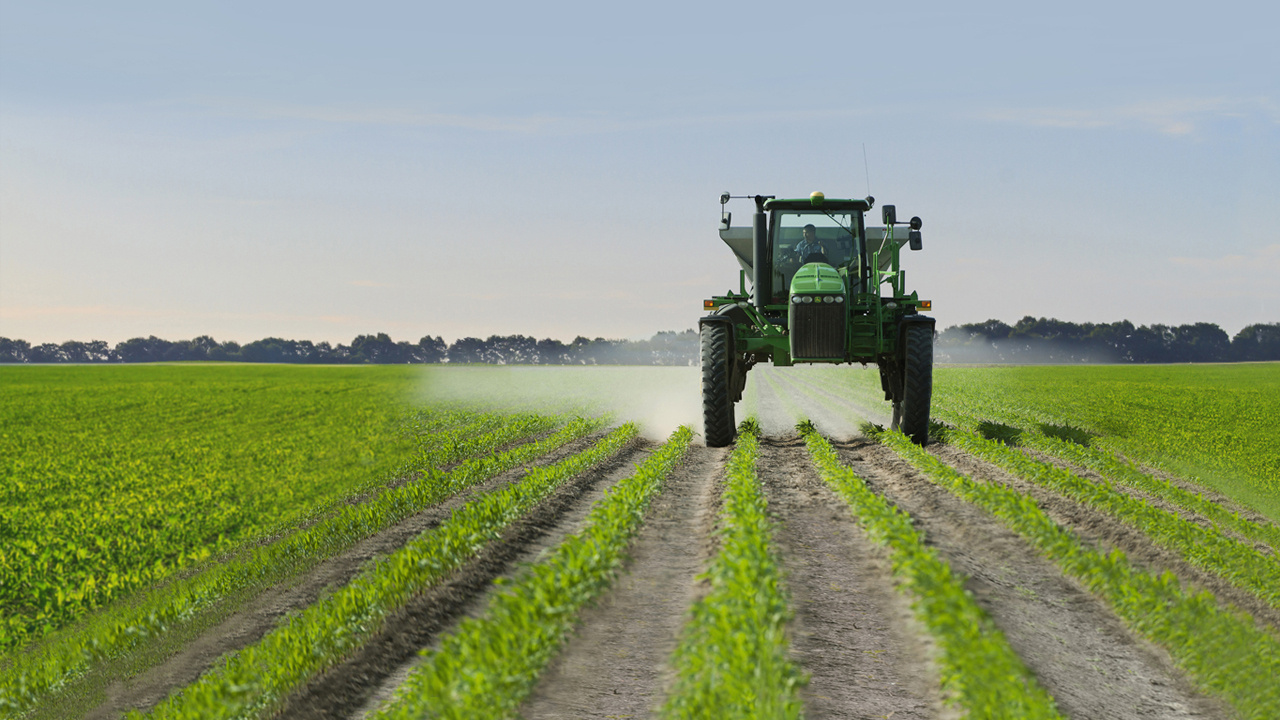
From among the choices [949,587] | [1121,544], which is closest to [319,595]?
[949,587]

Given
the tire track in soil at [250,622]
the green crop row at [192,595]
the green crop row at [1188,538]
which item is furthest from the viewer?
the green crop row at [1188,538]

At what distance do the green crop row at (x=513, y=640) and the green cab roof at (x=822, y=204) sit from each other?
26.4 ft

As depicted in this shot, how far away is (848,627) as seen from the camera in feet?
19.0

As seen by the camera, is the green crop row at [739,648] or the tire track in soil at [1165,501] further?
the tire track in soil at [1165,501]

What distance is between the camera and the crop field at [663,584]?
4.86m

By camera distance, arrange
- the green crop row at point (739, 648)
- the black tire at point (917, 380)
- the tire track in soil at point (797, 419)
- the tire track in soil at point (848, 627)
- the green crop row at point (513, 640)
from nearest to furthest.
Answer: the green crop row at point (739, 648) < the green crop row at point (513, 640) < the tire track in soil at point (848, 627) < the black tire at point (917, 380) < the tire track in soil at point (797, 419)

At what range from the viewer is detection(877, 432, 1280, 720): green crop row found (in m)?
4.95

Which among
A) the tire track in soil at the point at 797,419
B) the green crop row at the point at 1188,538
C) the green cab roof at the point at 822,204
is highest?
the green cab roof at the point at 822,204

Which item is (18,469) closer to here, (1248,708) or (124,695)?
(124,695)

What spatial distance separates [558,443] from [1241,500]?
35.8ft

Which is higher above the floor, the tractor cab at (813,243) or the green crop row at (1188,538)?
the tractor cab at (813,243)

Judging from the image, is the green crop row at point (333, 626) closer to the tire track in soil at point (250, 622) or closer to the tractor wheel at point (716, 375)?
the tire track in soil at point (250, 622)

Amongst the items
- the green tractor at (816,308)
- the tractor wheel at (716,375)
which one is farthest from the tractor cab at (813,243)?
the tractor wheel at (716,375)

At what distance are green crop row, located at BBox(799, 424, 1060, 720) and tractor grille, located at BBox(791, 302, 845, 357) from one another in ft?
19.4
